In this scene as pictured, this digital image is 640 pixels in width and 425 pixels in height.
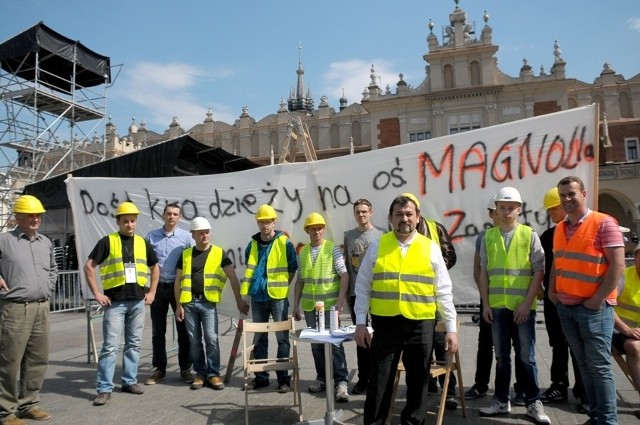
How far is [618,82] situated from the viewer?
115ft

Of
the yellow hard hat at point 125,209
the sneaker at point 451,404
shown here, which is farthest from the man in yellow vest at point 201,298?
the sneaker at point 451,404

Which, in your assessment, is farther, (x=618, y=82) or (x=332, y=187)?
(x=618, y=82)

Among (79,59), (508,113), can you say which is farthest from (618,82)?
(79,59)

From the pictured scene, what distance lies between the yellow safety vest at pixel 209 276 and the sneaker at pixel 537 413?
334 centimetres

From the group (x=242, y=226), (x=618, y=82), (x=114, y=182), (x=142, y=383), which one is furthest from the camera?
(x=618, y=82)

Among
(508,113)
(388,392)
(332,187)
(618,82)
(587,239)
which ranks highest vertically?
(618,82)

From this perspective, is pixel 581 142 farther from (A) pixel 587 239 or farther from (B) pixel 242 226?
(B) pixel 242 226

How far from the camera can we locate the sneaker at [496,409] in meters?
4.05

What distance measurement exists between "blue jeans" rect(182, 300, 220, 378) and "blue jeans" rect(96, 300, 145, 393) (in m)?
0.54

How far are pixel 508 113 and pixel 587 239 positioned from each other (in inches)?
1266

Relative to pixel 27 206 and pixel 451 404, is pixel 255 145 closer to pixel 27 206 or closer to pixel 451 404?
pixel 27 206

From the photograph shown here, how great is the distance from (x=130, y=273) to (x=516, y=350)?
13.0 ft

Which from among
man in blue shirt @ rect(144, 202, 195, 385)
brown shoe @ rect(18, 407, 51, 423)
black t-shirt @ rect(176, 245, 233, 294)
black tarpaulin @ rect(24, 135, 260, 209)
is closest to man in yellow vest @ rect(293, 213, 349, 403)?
black t-shirt @ rect(176, 245, 233, 294)

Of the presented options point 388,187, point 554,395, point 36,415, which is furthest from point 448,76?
point 36,415
